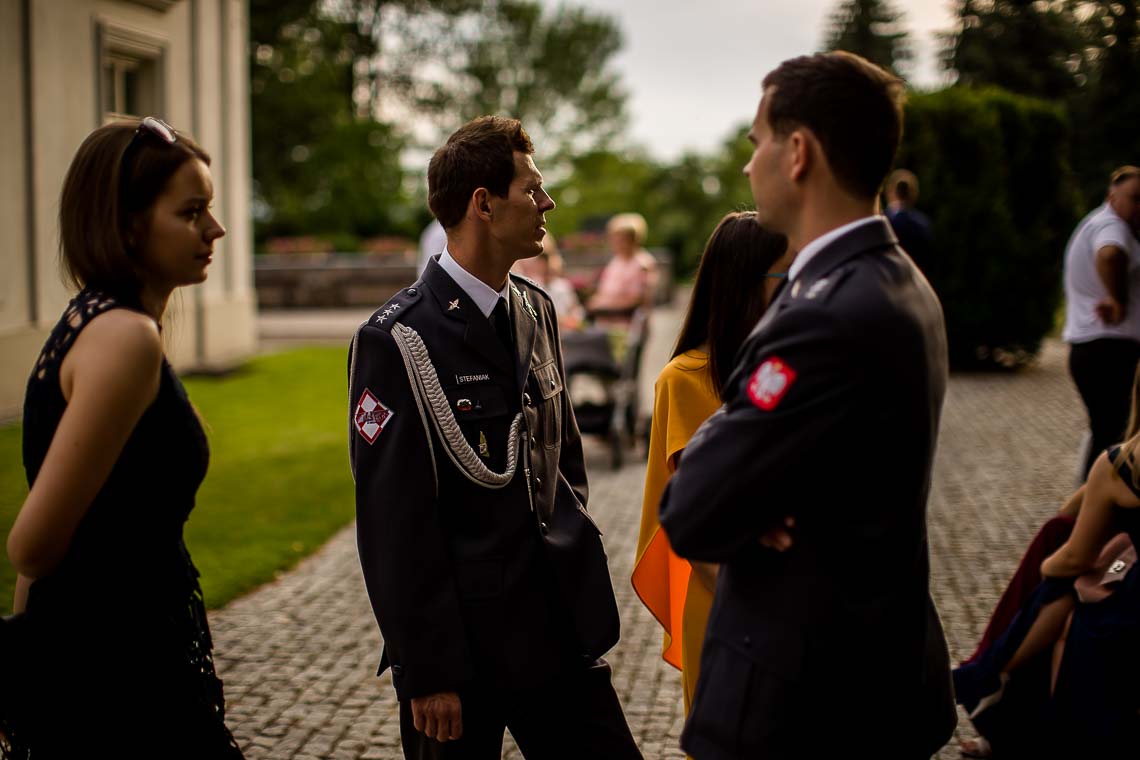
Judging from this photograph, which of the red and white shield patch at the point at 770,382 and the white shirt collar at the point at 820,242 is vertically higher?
the white shirt collar at the point at 820,242

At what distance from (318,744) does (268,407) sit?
8.26 metres

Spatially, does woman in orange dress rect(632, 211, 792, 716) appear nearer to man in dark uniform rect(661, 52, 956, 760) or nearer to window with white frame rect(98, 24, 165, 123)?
man in dark uniform rect(661, 52, 956, 760)

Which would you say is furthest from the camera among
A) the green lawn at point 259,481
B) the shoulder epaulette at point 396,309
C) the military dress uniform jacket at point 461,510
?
the green lawn at point 259,481

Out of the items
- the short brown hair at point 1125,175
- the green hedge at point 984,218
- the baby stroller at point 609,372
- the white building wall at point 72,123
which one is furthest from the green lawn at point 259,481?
the green hedge at point 984,218

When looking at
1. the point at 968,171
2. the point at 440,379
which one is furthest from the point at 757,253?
the point at 968,171

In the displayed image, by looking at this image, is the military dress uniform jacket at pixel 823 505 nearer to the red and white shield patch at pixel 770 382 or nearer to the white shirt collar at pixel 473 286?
the red and white shield patch at pixel 770 382

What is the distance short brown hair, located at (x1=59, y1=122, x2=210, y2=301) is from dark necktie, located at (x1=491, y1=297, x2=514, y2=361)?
2.74 feet

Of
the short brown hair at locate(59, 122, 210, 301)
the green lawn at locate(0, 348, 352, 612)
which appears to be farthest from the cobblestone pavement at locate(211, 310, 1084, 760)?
the short brown hair at locate(59, 122, 210, 301)

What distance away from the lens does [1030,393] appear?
1307 cm

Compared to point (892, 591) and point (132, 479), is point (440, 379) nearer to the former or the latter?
point (132, 479)

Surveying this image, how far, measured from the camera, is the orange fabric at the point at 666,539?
9.05 ft

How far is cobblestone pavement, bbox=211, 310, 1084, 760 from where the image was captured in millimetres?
4277

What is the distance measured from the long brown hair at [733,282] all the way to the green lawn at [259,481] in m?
1.99

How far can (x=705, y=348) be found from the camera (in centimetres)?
287
